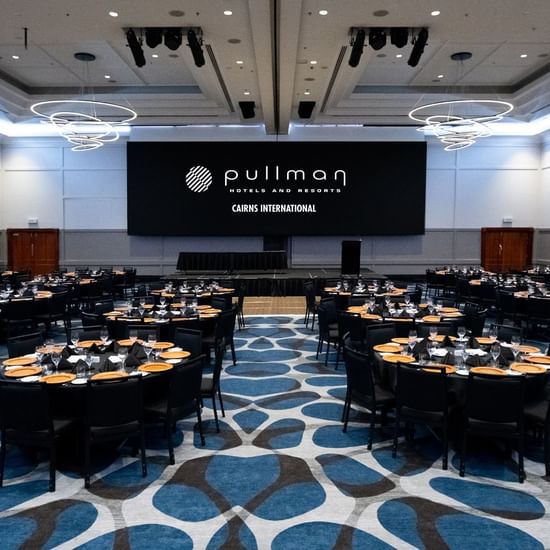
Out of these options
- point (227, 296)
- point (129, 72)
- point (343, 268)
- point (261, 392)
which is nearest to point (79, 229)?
point (129, 72)

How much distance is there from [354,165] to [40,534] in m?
16.2

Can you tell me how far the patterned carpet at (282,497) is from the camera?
3.68m

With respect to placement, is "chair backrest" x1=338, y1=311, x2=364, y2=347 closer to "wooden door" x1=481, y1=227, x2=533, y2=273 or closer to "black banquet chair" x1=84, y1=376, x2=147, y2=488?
"black banquet chair" x1=84, y1=376, x2=147, y2=488

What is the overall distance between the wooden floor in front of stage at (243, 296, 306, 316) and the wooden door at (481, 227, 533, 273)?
303 inches

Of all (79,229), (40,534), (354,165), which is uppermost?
(354,165)

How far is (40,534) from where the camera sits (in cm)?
371

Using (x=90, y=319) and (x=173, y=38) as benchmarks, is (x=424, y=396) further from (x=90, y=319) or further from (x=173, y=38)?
(x=173, y=38)

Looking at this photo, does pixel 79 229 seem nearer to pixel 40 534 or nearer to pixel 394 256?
pixel 394 256

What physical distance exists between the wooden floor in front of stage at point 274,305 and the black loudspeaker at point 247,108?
17.8 ft

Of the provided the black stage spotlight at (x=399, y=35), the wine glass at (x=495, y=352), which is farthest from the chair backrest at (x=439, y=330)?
the black stage spotlight at (x=399, y=35)

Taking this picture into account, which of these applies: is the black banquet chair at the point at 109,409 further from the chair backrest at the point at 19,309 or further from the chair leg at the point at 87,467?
the chair backrest at the point at 19,309

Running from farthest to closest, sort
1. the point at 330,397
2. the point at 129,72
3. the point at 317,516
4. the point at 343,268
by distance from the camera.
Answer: the point at 343,268 < the point at 129,72 < the point at 330,397 < the point at 317,516

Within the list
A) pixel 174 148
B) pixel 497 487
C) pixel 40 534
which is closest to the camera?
pixel 40 534

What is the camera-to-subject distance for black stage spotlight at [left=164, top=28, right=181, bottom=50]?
9398 mm
